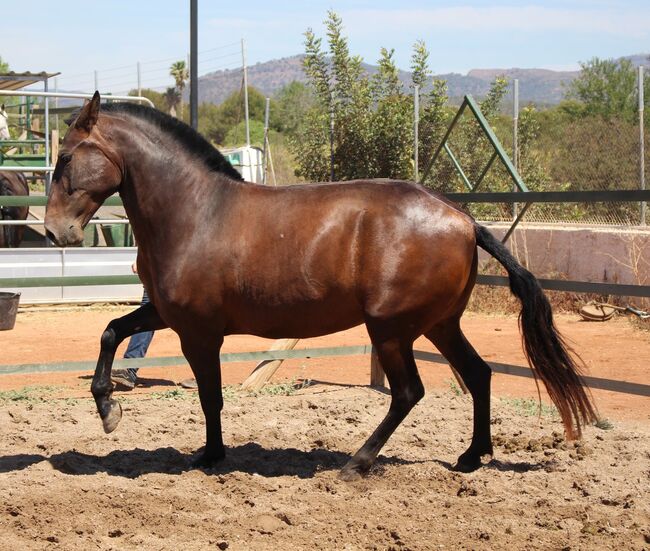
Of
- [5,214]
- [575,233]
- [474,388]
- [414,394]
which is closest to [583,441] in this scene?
[474,388]

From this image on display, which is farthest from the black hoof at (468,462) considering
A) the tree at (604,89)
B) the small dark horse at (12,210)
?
the tree at (604,89)

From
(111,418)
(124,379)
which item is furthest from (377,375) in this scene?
(111,418)

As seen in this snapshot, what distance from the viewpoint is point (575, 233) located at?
508 inches

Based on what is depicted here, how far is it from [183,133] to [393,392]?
1.89m

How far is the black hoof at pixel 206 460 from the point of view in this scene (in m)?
5.26

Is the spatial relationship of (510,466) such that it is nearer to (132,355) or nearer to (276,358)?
(276,358)

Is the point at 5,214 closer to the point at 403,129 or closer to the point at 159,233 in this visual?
the point at 403,129

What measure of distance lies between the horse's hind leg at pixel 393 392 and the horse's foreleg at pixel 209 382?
76 centimetres

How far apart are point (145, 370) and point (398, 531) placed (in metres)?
5.44

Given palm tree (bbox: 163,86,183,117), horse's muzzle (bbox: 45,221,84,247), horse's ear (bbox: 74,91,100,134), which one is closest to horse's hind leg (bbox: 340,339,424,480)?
horse's muzzle (bbox: 45,221,84,247)

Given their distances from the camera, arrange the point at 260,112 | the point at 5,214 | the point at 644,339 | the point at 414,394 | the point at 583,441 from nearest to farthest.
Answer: the point at 414,394 < the point at 583,441 < the point at 644,339 < the point at 5,214 < the point at 260,112

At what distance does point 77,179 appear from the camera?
16.5 ft

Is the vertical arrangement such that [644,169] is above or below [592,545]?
above

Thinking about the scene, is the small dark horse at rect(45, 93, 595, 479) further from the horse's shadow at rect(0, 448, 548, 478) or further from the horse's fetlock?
the horse's shadow at rect(0, 448, 548, 478)
